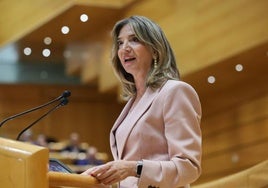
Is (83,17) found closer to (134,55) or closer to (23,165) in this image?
(134,55)

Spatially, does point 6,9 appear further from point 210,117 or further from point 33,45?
point 210,117

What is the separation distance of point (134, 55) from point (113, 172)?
44cm

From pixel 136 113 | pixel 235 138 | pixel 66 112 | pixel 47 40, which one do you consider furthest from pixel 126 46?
pixel 66 112

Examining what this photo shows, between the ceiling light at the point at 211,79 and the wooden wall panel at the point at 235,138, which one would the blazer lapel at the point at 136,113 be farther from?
the ceiling light at the point at 211,79

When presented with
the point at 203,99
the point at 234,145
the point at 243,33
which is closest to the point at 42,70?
the point at 203,99

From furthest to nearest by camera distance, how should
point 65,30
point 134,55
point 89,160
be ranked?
point 65,30 < point 89,160 < point 134,55

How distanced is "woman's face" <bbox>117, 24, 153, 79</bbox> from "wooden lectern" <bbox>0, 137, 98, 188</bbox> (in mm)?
538

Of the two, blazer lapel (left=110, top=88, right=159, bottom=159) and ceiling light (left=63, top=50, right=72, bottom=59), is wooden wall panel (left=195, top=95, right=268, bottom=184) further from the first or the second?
blazer lapel (left=110, top=88, right=159, bottom=159)

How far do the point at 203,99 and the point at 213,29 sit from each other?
5.44ft

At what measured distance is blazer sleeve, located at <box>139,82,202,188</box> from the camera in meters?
1.97

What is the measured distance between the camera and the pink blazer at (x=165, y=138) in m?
1.98

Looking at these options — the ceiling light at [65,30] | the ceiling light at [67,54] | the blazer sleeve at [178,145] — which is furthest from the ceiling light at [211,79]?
the blazer sleeve at [178,145]

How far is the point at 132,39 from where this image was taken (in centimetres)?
222

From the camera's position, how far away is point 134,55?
86.3 inches
